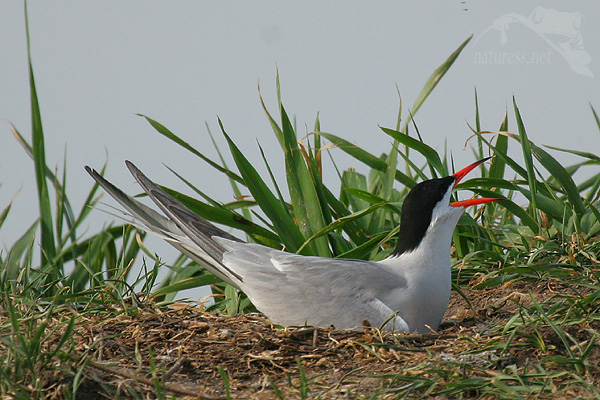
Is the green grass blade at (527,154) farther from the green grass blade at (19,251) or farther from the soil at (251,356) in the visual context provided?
the green grass blade at (19,251)

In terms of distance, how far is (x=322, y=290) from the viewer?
3.09 m

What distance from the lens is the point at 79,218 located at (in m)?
4.36

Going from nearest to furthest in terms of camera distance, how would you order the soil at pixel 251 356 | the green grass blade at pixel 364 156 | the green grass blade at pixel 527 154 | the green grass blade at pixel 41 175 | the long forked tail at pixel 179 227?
the soil at pixel 251 356 < the long forked tail at pixel 179 227 < the green grass blade at pixel 527 154 < the green grass blade at pixel 41 175 < the green grass blade at pixel 364 156

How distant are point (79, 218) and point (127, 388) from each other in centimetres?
228

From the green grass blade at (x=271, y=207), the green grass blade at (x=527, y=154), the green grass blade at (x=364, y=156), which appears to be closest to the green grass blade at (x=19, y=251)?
the green grass blade at (x=271, y=207)

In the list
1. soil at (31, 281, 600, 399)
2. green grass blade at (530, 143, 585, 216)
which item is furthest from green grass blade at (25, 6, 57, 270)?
green grass blade at (530, 143, 585, 216)

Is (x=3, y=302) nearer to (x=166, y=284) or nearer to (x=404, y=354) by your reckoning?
(x=166, y=284)

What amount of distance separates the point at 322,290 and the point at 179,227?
822 millimetres

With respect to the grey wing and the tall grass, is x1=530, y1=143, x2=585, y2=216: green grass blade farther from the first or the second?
the grey wing

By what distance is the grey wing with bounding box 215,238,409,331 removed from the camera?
9.93 feet

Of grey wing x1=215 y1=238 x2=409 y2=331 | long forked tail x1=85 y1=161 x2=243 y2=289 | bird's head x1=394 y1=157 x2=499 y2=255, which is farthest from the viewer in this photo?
long forked tail x1=85 y1=161 x2=243 y2=289

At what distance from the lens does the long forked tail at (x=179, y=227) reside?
11.1 feet

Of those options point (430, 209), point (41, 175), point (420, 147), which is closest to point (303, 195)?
point (420, 147)

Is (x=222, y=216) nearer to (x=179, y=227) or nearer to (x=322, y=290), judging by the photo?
(x=179, y=227)
